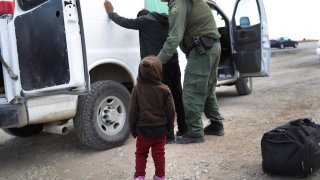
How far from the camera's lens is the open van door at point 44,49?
379 centimetres

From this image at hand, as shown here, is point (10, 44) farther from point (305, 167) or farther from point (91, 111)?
point (305, 167)

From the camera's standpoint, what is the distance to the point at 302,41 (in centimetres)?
4622

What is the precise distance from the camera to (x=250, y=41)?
7.52 meters

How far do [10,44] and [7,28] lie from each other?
5.8 inches

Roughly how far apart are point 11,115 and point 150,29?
1828 millimetres

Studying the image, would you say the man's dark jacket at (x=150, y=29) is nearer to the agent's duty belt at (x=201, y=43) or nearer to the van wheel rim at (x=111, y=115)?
the agent's duty belt at (x=201, y=43)

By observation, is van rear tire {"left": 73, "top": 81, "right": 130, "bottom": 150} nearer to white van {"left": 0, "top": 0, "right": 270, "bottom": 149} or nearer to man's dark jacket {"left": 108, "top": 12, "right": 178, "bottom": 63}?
white van {"left": 0, "top": 0, "right": 270, "bottom": 149}

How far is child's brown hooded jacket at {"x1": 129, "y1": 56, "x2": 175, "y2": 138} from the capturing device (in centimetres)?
360

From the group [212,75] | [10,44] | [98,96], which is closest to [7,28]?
[10,44]

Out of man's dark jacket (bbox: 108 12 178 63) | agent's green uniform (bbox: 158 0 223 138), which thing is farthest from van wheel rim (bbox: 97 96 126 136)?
agent's green uniform (bbox: 158 0 223 138)

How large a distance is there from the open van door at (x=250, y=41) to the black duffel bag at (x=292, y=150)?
3.74 metres

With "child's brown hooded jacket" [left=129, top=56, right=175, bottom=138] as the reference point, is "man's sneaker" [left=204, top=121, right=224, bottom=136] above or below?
below

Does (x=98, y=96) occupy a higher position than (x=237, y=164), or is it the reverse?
(x=98, y=96)

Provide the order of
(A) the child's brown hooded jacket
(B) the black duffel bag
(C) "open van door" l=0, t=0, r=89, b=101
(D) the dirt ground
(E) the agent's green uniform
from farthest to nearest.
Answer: (E) the agent's green uniform, (D) the dirt ground, (C) "open van door" l=0, t=0, r=89, b=101, (A) the child's brown hooded jacket, (B) the black duffel bag
